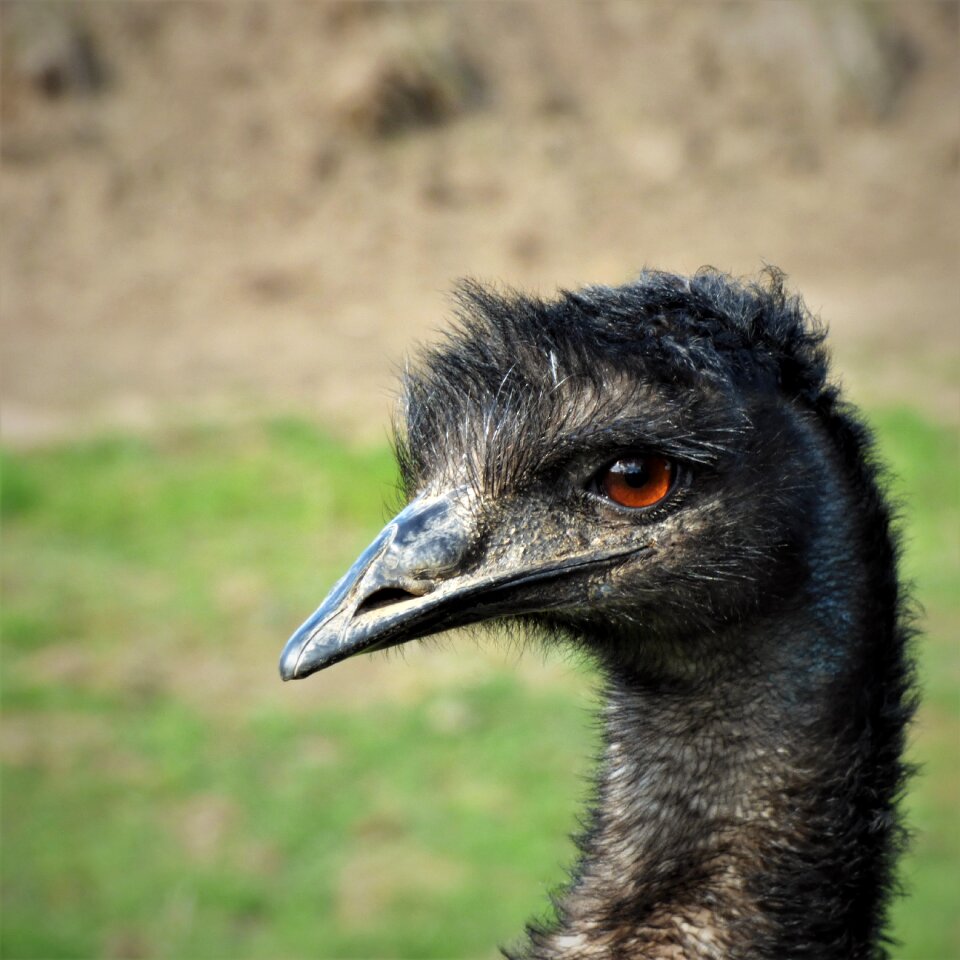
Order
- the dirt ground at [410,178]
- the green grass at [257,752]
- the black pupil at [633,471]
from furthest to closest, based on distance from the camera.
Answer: the dirt ground at [410,178] < the green grass at [257,752] < the black pupil at [633,471]

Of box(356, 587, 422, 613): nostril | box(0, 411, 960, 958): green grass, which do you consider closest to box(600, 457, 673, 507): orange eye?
box(356, 587, 422, 613): nostril

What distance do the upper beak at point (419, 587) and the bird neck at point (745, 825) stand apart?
9.6 inches

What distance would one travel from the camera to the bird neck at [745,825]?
2004 millimetres

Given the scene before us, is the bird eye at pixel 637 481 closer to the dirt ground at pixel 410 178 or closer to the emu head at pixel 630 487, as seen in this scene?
the emu head at pixel 630 487

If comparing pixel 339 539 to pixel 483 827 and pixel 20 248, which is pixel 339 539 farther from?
pixel 20 248

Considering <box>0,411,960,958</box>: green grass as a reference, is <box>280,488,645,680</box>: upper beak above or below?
below

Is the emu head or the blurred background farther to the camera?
the blurred background

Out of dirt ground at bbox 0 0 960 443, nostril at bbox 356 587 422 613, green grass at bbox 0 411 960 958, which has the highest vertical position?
dirt ground at bbox 0 0 960 443

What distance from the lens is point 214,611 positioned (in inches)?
252

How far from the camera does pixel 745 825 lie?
2037 millimetres

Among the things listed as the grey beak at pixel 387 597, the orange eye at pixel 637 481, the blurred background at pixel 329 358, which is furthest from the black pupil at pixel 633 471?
the blurred background at pixel 329 358

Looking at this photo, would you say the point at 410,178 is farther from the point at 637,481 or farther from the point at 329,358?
the point at 637,481

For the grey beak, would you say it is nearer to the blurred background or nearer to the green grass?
the blurred background

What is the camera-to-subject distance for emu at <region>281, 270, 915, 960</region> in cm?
200
